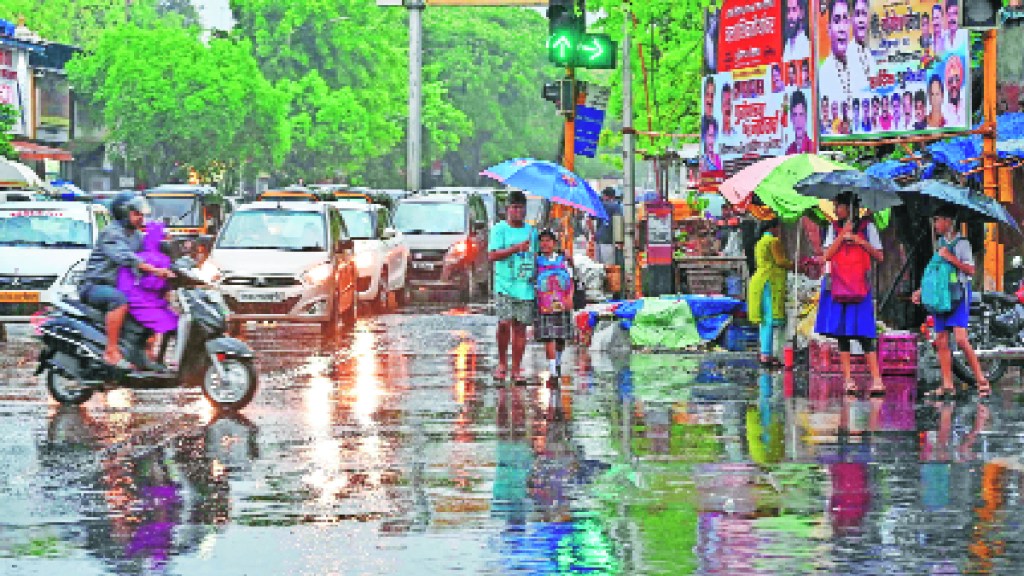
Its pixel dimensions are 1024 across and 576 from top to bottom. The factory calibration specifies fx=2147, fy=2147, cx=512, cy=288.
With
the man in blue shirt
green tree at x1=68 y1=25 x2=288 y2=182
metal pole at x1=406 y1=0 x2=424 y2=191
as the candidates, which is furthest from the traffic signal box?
green tree at x1=68 y1=25 x2=288 y2=182

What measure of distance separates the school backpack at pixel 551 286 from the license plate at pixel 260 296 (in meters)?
7.74

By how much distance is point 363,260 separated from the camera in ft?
105

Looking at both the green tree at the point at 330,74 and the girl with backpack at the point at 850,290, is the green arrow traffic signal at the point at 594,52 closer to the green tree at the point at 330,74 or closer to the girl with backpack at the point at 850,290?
the girl with backpack at the point at 850,290

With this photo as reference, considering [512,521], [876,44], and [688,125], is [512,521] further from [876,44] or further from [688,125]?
[688,125]

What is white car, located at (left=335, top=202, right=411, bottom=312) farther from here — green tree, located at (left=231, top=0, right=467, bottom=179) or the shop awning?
green tree, located at (left=231, top=0, right=467, bottom=179)

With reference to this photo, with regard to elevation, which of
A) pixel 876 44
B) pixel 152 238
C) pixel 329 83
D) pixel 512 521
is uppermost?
pixel 329 83

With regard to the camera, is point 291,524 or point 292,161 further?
point 292,161

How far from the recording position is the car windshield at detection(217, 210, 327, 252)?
89.2ft

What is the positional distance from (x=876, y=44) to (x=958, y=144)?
1.42 metres

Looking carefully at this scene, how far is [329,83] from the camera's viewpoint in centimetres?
9194

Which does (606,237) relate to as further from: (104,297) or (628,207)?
(104,297)

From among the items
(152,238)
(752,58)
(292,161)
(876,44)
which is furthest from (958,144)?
(292,161)

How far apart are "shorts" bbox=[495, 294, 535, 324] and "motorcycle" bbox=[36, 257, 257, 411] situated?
2902mm

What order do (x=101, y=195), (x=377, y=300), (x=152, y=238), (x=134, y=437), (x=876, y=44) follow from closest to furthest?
(x=134, y=437) → (x=152, y=238) → (x=876, y=44) → (x=377, y=300) → (x=101, y=195)
